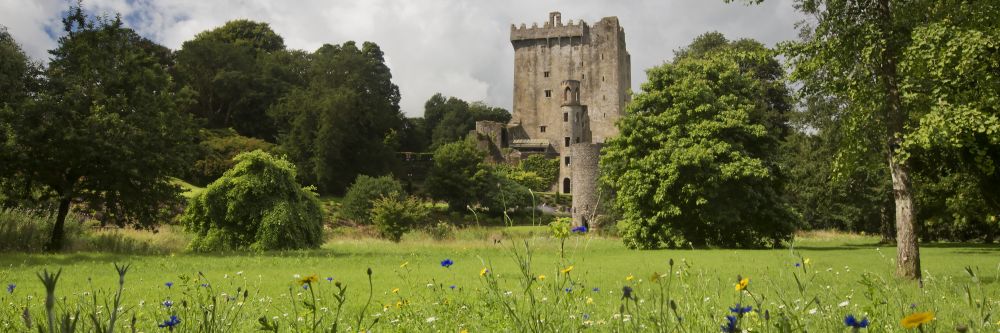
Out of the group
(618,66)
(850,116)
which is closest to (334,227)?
(850,116)

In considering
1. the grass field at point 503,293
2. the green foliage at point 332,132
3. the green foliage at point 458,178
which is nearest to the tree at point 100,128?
the grass field at point 503,293

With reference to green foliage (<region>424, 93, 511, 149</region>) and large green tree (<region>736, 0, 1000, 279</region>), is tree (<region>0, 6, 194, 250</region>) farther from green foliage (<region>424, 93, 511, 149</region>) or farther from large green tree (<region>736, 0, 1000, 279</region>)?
green foliage (<region>424, 93, 511, 149</region>)

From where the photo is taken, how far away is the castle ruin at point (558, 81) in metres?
72.1

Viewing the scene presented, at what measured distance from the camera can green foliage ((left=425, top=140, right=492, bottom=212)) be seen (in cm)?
4856

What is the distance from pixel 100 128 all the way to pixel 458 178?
33.0m

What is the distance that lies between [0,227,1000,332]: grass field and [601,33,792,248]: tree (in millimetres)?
5360

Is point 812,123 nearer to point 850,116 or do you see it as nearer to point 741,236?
point 741,236

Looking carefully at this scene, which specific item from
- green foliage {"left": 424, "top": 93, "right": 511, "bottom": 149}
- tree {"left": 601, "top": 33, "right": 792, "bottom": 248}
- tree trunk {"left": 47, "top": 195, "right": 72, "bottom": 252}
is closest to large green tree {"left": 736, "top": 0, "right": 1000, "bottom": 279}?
tree {"left": 601, "top": 33, "right": 792, "bottom": 248}

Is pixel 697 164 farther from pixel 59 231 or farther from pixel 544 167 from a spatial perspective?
pixel 544 167

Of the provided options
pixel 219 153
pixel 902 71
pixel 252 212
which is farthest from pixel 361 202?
pixel 902 71

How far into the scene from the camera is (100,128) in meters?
16.2

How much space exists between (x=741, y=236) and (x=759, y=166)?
304 cm

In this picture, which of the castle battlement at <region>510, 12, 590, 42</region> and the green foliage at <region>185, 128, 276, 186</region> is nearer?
the green foliage at <region>185, 128, 276, 186</region>

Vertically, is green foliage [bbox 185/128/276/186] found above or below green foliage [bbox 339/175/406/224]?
Result: above
